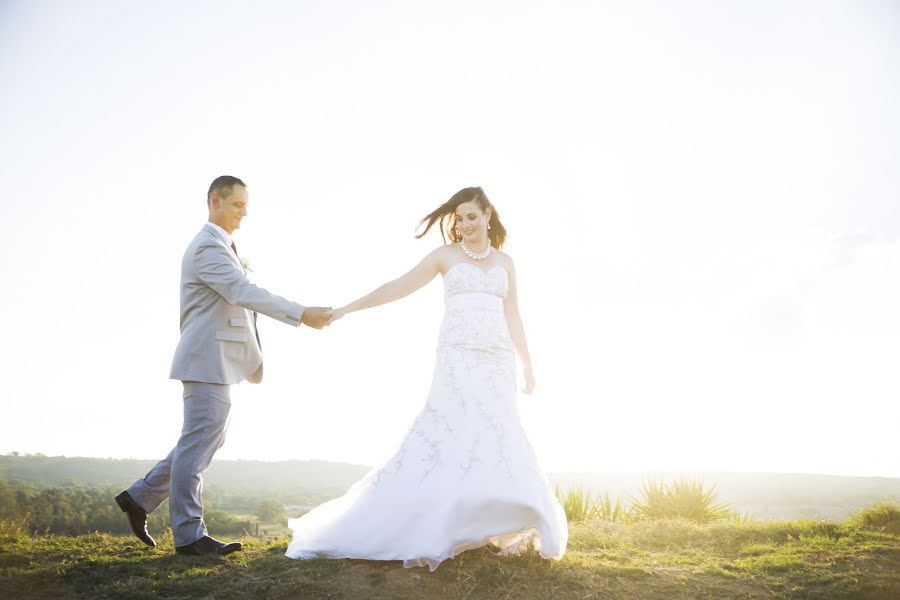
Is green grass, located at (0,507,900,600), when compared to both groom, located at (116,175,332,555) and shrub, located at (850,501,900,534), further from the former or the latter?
shrub, located at (850,501,900,534)

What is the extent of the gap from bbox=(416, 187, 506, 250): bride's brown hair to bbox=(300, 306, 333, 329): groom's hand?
1214mm

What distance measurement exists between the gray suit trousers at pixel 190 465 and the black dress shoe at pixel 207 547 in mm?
43

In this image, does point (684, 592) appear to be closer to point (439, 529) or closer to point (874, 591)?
point (874, 591)

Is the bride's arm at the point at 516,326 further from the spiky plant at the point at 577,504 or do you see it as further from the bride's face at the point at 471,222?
the spiky plant at the point at 577,504

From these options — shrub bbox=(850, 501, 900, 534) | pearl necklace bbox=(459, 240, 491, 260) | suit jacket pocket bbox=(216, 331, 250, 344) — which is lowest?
shrub bbox=(850, 501, 900, 534)

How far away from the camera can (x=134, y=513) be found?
4988mm

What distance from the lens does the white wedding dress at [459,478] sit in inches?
165

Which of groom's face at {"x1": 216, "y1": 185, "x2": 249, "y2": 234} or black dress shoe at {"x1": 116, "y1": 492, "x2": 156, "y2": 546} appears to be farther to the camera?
groom's face at {"x1": 216, "y1": 185, "x2": 249, "y2": 234}

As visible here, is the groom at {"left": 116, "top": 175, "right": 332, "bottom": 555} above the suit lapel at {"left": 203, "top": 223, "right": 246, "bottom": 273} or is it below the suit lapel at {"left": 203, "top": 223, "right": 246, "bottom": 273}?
below

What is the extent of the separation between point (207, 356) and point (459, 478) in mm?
2315

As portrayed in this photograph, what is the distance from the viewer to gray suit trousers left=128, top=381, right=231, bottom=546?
476cm

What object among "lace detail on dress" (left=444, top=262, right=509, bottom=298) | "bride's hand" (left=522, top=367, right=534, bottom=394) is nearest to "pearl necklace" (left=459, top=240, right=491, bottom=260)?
"lace detail on dress" (left=444, top=262, right=509, bottom=298)

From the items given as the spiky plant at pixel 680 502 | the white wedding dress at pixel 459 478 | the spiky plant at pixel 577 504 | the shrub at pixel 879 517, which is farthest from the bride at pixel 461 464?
the spiky plant at pixel 680 502

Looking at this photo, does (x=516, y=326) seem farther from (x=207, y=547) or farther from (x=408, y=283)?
(x=207, y=547)
